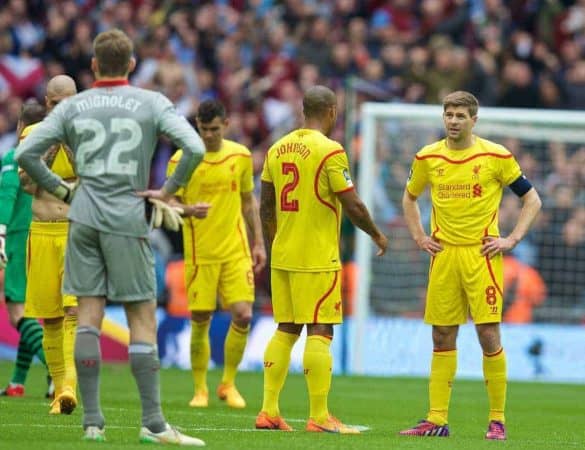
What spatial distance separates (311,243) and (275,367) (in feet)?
3.14

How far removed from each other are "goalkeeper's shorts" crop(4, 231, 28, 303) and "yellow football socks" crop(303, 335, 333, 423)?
14.7 feet

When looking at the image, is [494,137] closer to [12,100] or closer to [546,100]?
[546,100]

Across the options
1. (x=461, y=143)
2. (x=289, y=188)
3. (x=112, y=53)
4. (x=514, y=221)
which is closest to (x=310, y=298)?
(x=289, y=188)

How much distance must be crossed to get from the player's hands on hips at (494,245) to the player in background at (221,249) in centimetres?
320

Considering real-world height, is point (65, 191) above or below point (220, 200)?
below

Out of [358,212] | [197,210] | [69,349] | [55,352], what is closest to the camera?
[197,210]

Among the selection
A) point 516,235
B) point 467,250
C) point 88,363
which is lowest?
point 88,363

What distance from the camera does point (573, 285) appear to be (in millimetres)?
20828

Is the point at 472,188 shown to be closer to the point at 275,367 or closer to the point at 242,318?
the point at 275,367

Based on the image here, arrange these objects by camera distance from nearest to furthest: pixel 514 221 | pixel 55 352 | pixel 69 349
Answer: pixel 69 349 → pixel 55 352 → pixel 514 221

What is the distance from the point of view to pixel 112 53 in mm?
8484

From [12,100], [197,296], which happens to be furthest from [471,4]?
[197,296]

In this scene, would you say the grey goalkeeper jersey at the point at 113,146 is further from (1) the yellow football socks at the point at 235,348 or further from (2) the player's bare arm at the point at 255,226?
(1) the yellow football socks at the point at 235,348

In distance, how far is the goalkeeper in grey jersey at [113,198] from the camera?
852 cm
